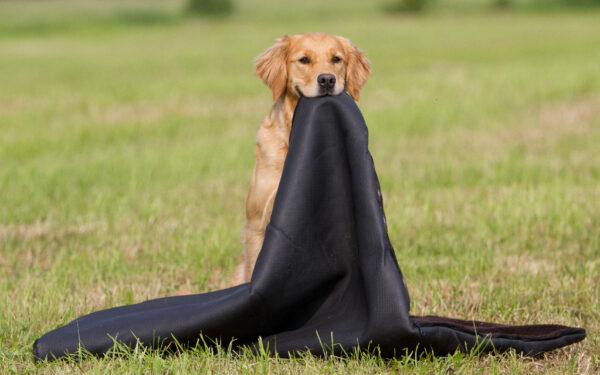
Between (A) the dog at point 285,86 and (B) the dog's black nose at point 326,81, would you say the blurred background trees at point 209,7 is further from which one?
(B) the dog's black nose at point 326,81

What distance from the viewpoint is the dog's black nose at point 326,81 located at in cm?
363

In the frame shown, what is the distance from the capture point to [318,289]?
3533 mm

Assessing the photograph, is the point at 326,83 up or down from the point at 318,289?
up

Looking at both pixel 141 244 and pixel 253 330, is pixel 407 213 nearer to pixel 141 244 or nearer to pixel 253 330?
pixel 141 244

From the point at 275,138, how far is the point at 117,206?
11.5 feet

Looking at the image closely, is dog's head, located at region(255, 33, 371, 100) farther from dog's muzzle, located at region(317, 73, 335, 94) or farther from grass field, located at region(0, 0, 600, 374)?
grass field, located at region(0, 0, 600, 374)

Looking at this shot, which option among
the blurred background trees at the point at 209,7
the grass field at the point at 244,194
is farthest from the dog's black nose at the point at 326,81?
the blurred background trees at the point at 209,7

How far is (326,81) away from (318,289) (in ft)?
3.43

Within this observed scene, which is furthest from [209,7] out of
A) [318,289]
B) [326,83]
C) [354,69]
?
[318,289]

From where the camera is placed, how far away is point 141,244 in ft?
18.9

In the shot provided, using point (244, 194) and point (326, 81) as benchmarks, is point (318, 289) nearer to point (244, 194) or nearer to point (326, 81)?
point (326, 81)

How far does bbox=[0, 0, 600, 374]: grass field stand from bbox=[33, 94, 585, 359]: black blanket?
11 centimetres

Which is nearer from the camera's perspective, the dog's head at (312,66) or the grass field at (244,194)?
the dog's head at (312,66)

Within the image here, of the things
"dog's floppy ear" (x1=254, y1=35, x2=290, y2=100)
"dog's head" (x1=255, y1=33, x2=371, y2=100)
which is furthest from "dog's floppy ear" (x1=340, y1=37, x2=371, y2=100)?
"dog's floppy ear" (x1=254, y1=35, x2=290, y2=100)
